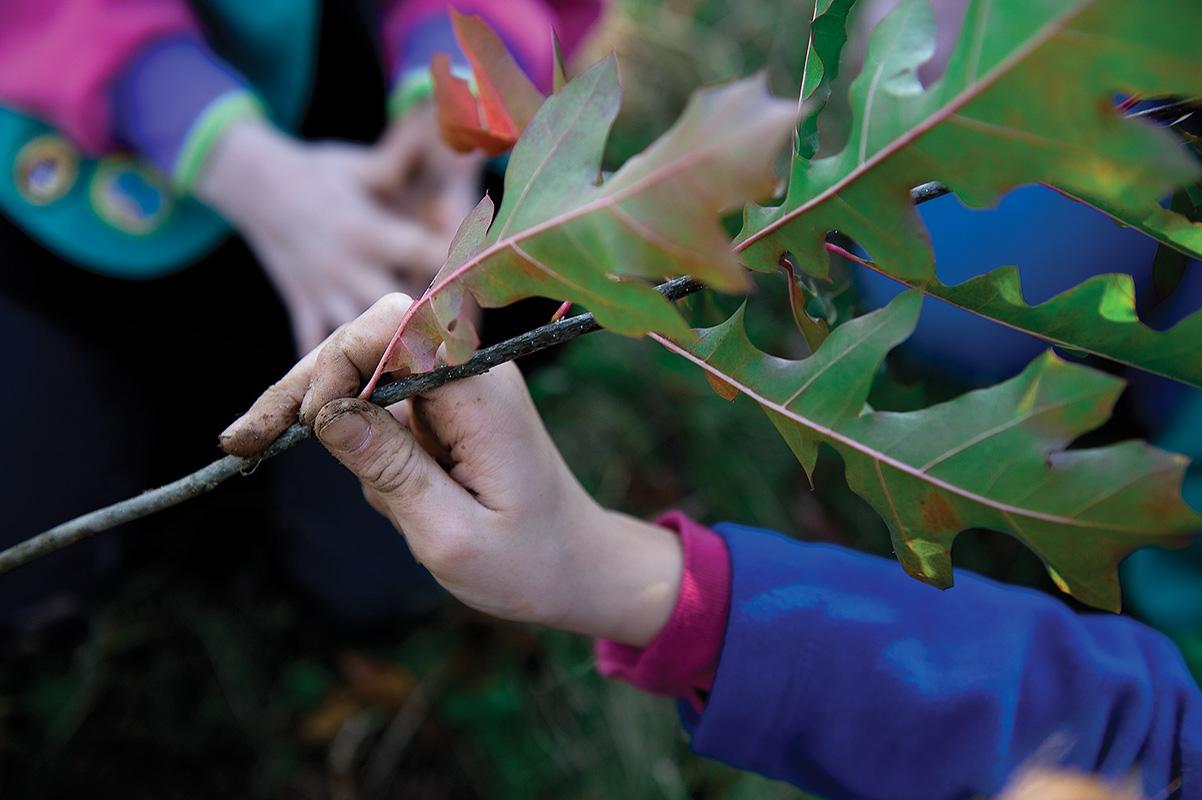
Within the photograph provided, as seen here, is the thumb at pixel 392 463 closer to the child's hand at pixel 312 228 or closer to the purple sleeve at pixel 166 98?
the child's hand at pixel 312 228

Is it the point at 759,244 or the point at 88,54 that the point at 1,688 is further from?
the point at 759,244

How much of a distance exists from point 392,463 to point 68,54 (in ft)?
2.18

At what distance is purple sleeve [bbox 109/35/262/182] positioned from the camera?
0.87 metres

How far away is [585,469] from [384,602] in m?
0.38

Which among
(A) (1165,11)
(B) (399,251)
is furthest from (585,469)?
(A) (1165,11)

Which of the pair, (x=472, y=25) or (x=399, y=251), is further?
(x=399, y=251)

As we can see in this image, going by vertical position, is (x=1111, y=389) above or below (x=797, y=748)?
above

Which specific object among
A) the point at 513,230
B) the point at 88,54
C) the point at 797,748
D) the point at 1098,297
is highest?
the point at 88,54

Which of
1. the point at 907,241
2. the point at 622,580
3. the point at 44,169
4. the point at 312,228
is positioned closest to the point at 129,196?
the point at 44,169

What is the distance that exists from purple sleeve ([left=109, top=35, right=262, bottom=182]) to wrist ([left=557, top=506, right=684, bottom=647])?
1.97 feet

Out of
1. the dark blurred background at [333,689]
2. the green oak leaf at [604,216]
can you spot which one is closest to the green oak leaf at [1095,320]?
the green oak leaf at [604,216]

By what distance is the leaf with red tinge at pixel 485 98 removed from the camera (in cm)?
51

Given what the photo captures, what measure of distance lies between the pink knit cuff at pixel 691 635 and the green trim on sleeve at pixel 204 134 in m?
0.62

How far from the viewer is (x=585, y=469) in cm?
143
